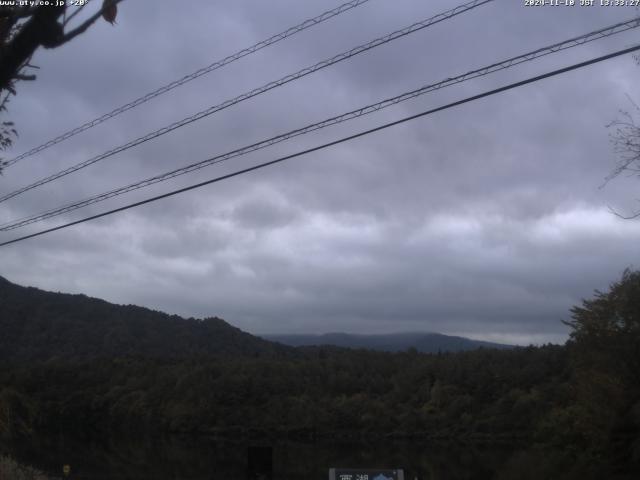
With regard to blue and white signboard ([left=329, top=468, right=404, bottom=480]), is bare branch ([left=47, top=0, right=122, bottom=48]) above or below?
above

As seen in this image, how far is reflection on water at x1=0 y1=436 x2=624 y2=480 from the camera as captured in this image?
42.0 m

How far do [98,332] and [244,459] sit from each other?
242ft

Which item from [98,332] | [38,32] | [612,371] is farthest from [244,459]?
[98,332]

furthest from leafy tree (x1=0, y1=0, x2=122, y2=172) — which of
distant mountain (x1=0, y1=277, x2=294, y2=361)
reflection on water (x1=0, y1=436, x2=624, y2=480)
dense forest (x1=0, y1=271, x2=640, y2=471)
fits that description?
distant mountain (x1=0, y1=277, x2=294, y2=361)

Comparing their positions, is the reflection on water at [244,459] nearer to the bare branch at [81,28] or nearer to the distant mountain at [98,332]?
the bare branch at [81,28]

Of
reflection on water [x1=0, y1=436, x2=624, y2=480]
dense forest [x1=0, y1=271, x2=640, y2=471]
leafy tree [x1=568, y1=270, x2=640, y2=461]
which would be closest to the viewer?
leafy tree [x1=568, y1=270, x2=640, y2=461]

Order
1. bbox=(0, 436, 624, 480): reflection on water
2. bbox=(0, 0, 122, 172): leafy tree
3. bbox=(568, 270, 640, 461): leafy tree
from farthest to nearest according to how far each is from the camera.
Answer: bbox=(0, 436, 624, 480): reflection on water < bbox=(568, 270, 640, 461): leafy tree < bbox=(0, 0, 122, 172): leafy tree

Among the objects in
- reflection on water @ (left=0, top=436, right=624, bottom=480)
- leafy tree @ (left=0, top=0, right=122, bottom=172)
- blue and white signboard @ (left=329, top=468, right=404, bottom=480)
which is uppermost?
leafy tree @ (left=0, top=0, right=122, bottom=172)

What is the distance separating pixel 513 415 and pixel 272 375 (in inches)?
1167

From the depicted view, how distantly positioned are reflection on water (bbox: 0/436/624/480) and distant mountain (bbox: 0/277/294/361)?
33.1 m

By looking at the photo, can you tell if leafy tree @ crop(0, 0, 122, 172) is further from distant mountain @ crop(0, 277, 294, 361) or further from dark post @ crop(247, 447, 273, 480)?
distant mountain @ crop(0, 277, 294, 361)

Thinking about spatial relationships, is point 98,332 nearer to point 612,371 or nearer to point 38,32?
point 612,371

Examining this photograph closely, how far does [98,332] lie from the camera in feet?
406

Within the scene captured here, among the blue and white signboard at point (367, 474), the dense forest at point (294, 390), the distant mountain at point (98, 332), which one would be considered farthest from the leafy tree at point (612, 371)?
the distant mountain at point (98, 332)
